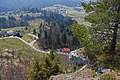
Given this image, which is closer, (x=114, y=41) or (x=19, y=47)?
(x=114, y=41)

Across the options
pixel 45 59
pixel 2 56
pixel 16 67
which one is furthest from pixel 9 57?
pixel 45 59

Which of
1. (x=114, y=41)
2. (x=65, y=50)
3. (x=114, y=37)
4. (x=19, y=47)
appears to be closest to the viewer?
(x=114, y=37)

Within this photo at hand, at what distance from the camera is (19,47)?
13688 centimetres

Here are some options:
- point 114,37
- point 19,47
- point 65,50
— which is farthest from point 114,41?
point 19,47

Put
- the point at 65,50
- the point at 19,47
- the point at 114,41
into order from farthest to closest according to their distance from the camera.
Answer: the point at 19,47
the point at 65,50
the point at 114,41

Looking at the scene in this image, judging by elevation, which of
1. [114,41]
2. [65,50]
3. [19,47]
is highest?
[114,41]

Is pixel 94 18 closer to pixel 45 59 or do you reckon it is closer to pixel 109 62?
pixel 109 62

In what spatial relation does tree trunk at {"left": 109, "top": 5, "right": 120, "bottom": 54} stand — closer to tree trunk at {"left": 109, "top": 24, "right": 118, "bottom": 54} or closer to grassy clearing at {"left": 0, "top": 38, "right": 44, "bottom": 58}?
tree trunk at {"left": 109, "top": 24, "right": 118, "bottom": 54}

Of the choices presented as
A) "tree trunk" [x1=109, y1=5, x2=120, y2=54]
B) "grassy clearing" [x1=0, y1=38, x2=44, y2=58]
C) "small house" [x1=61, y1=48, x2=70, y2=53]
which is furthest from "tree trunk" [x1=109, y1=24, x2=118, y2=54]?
"grassy clearing" [x1=0, y1=38, x2=44, y2=58]

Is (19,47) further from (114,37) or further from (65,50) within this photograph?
(114,37)

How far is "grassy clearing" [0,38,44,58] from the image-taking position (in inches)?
4783

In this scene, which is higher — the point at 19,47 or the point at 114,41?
the point at 114,41

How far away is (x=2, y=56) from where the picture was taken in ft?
392

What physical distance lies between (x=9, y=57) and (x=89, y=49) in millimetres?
95479
